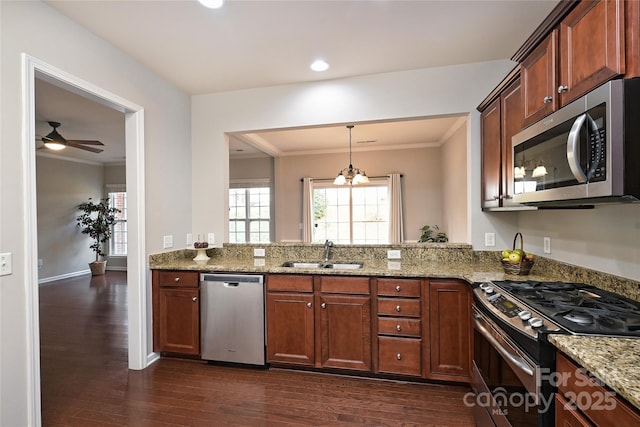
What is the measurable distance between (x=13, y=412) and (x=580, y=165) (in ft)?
10.5

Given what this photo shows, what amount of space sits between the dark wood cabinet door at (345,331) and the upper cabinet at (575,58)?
179 cm

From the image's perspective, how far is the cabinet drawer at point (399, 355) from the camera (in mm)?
2490

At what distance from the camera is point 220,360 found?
9.36ft

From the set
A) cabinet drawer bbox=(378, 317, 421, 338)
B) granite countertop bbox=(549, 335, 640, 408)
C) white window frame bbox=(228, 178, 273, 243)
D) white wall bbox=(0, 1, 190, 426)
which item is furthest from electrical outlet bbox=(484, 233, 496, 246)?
white window frame bbox=(228, 178, 273, 243)

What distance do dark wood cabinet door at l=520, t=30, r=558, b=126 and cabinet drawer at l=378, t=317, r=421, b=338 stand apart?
163 centimetres

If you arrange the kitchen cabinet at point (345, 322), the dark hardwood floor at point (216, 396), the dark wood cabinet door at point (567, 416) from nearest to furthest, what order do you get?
the dark wood cabinet door at point (567, 416), the dark hardwood floor at point (216, 396), the kitchen cabinet at point (345, 322)

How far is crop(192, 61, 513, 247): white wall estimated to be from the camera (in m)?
2.92

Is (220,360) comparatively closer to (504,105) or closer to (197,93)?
(197,93)

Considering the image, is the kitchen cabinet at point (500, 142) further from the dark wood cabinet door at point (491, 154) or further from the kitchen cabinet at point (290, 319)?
the kitchen cabinet at point (290, 319)

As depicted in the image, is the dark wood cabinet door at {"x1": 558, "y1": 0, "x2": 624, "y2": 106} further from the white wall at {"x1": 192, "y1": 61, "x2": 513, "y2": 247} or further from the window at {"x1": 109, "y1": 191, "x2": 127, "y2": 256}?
the window at {"x1": 109, "y1": 191, "x2": 127, "y2": 256}

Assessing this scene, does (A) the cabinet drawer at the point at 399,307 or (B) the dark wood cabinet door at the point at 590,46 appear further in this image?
(A) the cabinet drawer at the point at 399,307

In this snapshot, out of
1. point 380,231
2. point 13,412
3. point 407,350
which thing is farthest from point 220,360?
point 380,231

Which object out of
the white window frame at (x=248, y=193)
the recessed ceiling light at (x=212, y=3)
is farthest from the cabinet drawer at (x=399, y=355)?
the white window frame at (x=248, y=193)

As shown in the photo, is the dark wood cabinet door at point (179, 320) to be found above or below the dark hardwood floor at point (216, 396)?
above
